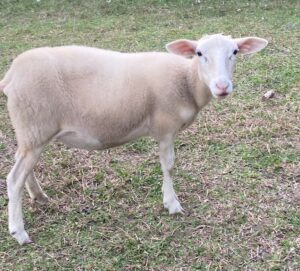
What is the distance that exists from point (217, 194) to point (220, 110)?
5.51ft

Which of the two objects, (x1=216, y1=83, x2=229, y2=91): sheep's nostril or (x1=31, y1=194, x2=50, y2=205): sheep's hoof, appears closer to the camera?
(x1=216, y1=83, x2=229, y2=91): sheep's nostril

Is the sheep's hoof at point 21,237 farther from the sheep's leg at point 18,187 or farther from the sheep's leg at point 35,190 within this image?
the sheep's leg at point 35,190

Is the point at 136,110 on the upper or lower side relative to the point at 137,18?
upper

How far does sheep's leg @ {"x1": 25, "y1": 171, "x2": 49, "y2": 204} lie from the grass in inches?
3.2

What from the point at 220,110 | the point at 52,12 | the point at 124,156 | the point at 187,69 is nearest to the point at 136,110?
the point at 187,69

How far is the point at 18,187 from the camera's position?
3.70 m

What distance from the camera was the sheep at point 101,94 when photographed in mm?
3561

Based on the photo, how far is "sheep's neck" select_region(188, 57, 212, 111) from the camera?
379 cm

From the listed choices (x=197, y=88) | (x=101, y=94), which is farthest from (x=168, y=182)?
(x=101, y=94)

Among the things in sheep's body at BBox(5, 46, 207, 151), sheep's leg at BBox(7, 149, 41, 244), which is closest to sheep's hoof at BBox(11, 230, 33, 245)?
sheep's leg at BBox(7, 149, 41, 244)

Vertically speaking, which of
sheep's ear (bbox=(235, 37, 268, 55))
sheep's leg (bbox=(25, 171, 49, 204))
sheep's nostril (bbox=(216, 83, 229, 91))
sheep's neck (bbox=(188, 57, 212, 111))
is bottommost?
sheep's leg (bbox=(25, 171, 49, 204))

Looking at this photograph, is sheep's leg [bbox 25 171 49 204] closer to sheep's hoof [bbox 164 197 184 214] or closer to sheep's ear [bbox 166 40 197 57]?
sheep's hoof [bbox 164 197 184 214]

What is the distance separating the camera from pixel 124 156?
493cm

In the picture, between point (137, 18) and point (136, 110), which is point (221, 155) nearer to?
point (136, 110)
